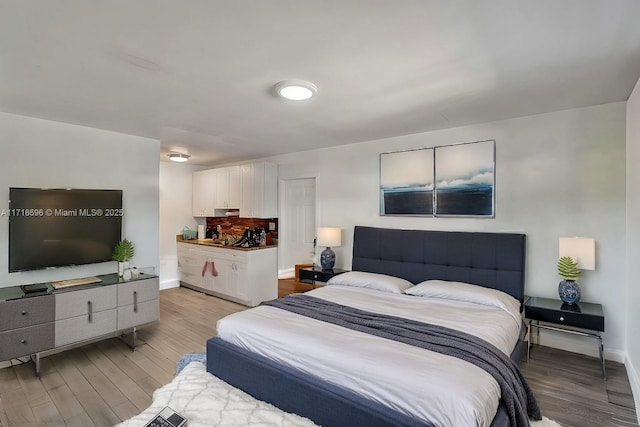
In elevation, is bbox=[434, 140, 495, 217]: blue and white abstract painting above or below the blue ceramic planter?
above

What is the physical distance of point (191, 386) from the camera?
2.09 metres

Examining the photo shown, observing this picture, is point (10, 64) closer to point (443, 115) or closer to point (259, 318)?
point (259, 318)

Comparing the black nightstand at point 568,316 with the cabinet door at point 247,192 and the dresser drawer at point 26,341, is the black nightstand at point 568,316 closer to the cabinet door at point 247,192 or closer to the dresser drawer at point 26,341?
the cabinet door at point 247,192

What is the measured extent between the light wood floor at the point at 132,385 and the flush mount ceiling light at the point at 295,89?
261 centimetres

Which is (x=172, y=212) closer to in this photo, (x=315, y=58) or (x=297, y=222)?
(x=297, y=222)

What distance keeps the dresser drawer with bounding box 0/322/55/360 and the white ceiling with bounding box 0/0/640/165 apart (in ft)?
6.58

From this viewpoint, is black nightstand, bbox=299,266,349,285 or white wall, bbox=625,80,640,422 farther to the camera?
black nightstand, bbox=299,266,349,285

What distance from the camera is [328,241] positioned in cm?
421

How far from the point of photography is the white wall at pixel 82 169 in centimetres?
304

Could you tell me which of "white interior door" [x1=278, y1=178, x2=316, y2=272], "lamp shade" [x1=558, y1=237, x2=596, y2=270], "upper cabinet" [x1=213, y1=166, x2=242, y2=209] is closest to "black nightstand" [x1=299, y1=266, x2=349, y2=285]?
"white interior door" [x1=278, y1=178, x2=316, y2=272]

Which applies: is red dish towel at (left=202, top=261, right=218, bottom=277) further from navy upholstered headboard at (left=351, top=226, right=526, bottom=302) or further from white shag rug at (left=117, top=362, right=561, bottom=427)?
white shag rug at (left=117, top=362, right=561, bottom=427)

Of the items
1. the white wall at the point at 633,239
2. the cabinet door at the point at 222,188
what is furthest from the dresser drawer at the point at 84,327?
the white wall at the point at 633,239

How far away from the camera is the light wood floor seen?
2203 mm

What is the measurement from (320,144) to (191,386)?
11.0ft
